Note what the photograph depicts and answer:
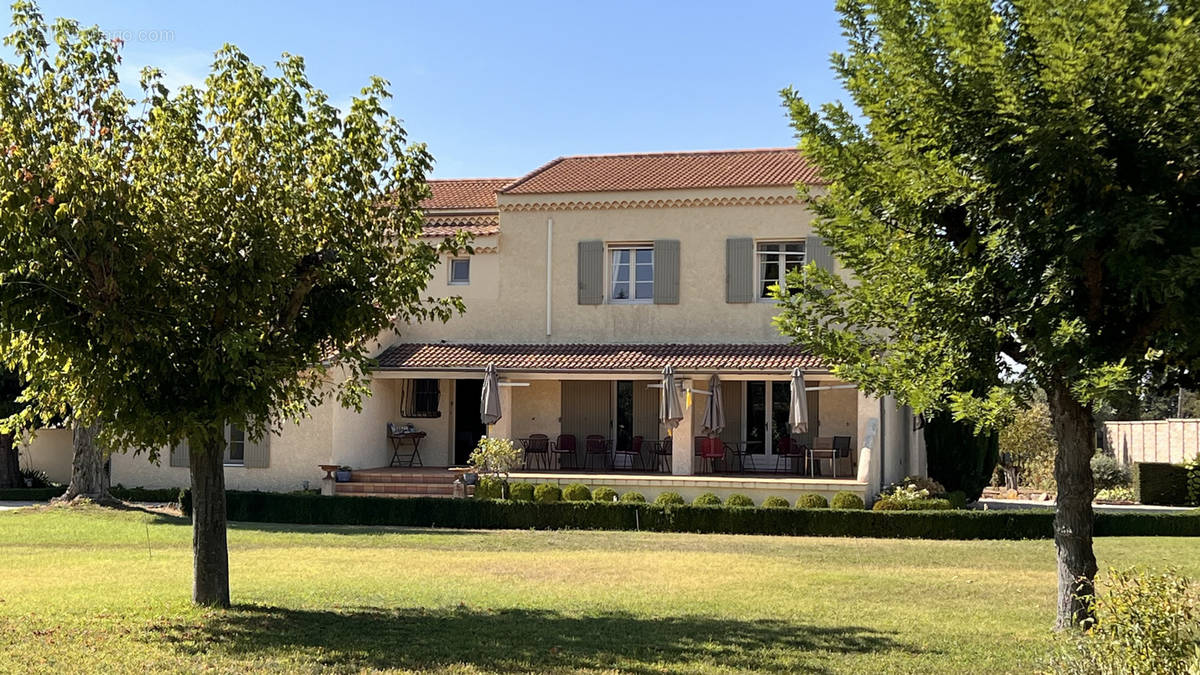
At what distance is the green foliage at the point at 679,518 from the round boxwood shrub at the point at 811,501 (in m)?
0.45

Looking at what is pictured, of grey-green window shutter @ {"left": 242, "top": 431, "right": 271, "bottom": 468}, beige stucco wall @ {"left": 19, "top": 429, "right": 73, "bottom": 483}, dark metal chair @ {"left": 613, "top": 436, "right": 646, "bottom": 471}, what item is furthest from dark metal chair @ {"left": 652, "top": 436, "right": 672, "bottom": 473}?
beige stucco wall @ {"left": 19, "top": 429, "right": 73, "bottom": 483}

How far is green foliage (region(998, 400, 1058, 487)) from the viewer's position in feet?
109

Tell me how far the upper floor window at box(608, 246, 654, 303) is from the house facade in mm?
36

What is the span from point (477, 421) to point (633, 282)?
5.39 m

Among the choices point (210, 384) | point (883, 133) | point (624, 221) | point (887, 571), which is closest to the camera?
point (883, 133)

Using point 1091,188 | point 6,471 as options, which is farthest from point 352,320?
point 6,471

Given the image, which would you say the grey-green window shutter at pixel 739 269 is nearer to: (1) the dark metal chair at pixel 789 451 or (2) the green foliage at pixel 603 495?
(1) the dark metal chair at pixel 789 451

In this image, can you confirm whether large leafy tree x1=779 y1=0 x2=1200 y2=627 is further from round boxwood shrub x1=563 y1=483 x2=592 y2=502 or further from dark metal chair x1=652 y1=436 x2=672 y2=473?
dark metal chair x1=652 y1=436 x2=672 y2=473

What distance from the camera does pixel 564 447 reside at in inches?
1032

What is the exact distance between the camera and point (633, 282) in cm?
2634

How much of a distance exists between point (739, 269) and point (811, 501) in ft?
21.1

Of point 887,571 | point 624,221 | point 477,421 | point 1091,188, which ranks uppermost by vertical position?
point 624,221

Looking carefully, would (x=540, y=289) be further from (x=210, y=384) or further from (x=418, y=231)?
(x=210, y=384)

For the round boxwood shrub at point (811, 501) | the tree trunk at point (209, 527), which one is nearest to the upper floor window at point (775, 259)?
the round boxwood shrub at point (811, 501)
